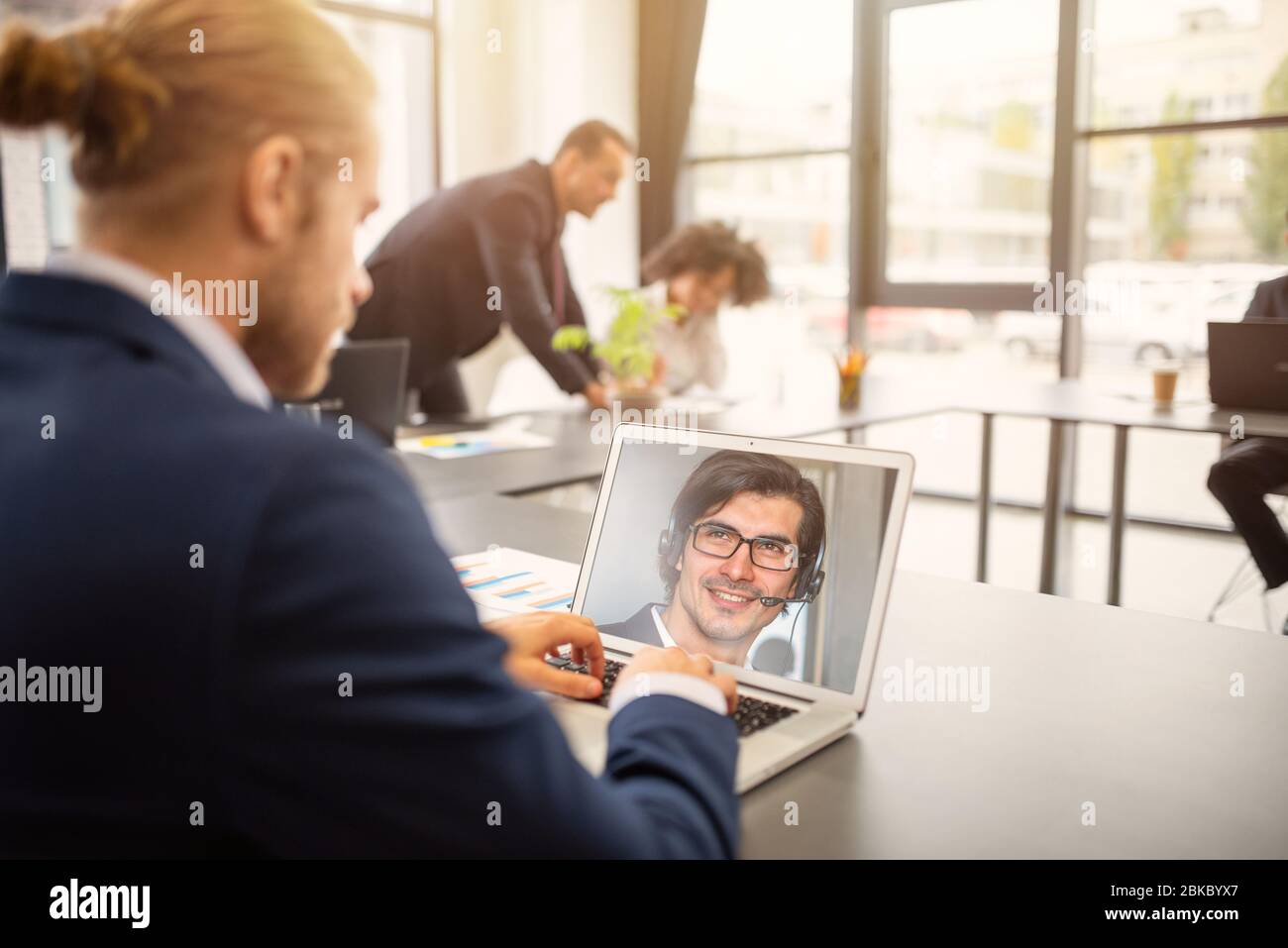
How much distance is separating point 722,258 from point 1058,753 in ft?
9.96

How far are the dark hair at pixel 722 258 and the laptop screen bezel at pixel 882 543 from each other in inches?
104

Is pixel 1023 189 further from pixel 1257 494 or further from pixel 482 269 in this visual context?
pixel 482 269

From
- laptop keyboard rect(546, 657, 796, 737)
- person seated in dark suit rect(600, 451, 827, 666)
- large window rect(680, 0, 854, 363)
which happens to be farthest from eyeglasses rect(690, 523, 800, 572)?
large window rect(680, 0, 854, 363)

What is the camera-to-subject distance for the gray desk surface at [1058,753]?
0.90 meters

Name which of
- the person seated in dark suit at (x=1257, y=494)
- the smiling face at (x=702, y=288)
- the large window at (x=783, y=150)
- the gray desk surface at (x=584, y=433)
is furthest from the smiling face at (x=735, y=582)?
the large window at (x=783, y=150)

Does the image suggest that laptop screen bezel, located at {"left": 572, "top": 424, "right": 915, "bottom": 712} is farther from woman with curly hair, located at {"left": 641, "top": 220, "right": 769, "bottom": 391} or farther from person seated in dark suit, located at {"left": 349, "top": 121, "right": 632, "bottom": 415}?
woman with curly hair, located at {"left": 641, "top": 220, "right": 769, "bottom": 391}

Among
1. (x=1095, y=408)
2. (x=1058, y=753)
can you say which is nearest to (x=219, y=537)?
(x=1058, y=753)

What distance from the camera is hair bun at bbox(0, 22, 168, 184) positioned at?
0.64 meters

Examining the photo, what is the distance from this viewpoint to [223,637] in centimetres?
56

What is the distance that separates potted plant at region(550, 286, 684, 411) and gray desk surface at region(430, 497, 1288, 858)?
183cm

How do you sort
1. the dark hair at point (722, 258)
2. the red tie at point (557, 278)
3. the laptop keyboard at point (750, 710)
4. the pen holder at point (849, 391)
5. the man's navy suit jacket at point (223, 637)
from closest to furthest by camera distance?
the man's navy suit jacket at point (223, 637)
the laptop keyboard at point (750, 710)
the pen holder at point (849, 391)
the red tie at point (557, 278)
the dark hair at point (722, 258)

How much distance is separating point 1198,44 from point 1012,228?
1005mm

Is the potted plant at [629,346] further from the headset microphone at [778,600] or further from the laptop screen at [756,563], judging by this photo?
the headset microphone at [778,600]
